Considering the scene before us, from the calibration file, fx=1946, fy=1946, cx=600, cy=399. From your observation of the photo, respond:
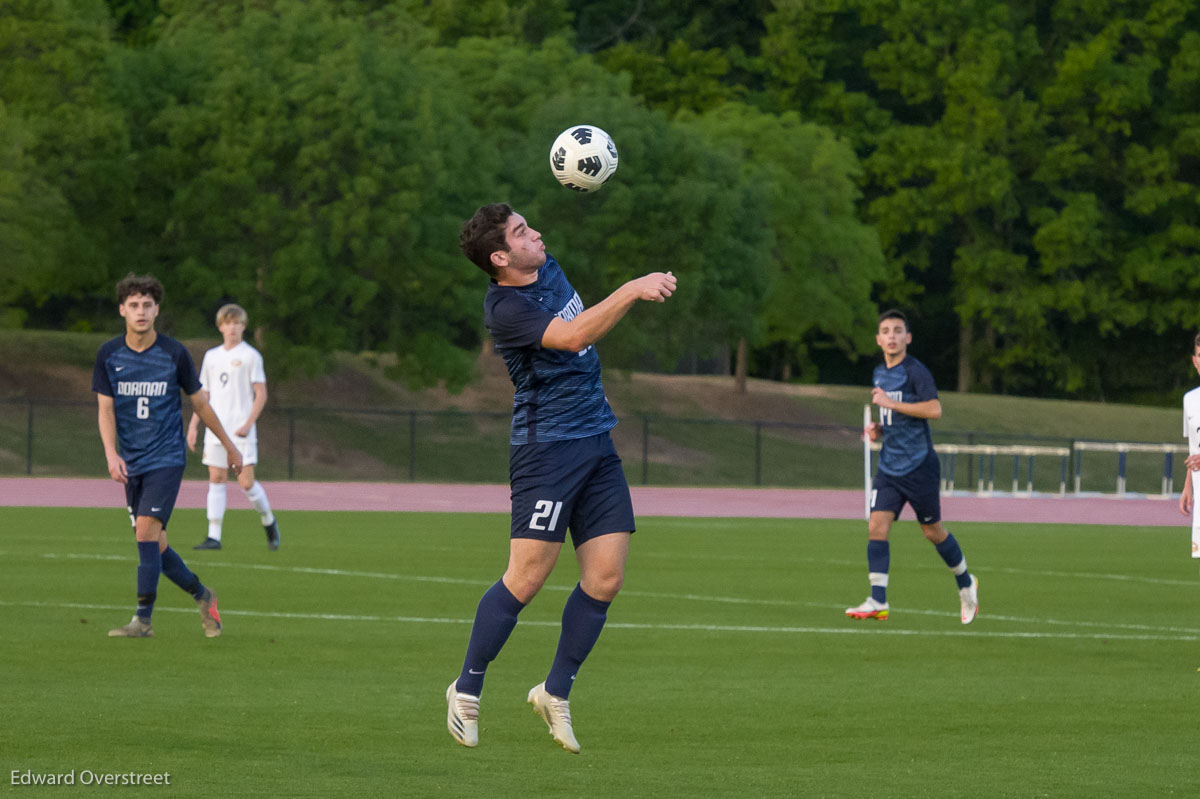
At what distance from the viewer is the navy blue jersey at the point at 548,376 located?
807 centimetres

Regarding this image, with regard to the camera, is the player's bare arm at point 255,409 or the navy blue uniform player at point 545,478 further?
the player's bare arm at point 255,409

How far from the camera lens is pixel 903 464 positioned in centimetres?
1369

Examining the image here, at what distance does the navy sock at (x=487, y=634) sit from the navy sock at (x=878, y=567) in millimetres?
6033

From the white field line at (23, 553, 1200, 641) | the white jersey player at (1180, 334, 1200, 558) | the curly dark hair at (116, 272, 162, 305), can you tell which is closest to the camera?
the white jersey player at (1180, 334, 1200, 558)

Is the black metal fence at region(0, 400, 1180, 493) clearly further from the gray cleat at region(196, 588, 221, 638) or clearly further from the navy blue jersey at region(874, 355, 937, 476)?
the gray cleat at region(196, 588, 221, 638)

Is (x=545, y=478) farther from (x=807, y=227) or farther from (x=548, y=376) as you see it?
(x=807, y=227)

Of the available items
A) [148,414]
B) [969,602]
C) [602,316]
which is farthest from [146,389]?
[969,602]

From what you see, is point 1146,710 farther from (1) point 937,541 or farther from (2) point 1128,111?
(2) point 1128,111

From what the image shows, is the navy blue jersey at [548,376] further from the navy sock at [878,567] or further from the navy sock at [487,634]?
the navy sock at [878,567]

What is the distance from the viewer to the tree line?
42.4m

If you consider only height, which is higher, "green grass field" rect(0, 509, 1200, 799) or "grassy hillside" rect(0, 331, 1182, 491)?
"grassy hillside" rect(0, 331, 1182, 491)

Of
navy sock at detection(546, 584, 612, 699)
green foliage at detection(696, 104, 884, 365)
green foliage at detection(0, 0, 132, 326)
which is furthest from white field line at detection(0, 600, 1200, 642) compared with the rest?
green foliage at detection(696, 104, 884, 365)

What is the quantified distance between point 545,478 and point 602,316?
0.88 meters

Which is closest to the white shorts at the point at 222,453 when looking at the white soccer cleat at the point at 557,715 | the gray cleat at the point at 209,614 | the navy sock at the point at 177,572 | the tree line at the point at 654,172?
the gray cleat at the point at 209,614
